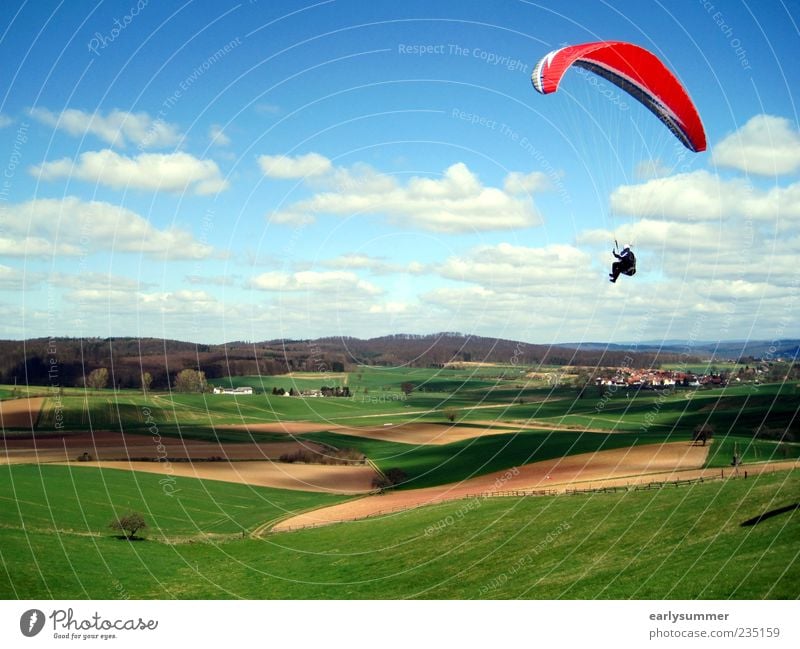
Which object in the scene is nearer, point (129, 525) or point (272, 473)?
point (129, 525)

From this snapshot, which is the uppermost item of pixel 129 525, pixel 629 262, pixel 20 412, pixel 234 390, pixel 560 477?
pixel 629 262

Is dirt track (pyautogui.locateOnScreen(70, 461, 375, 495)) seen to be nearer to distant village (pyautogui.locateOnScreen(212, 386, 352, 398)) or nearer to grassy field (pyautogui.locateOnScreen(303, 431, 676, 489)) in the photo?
grassy field (pyautogui.locateOnScreen(303, 431, 676, 489))

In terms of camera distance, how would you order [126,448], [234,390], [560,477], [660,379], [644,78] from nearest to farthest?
[644,78], [560,477], [126,448], [234,390], [660,379]

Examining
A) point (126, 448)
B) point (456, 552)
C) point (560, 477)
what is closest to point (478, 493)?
point (560, 477)

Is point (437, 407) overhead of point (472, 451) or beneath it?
overhead

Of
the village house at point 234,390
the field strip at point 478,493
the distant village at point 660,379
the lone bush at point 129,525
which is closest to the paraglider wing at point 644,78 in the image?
the field strip at point 478,493

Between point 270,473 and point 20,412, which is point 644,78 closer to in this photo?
point 270,473

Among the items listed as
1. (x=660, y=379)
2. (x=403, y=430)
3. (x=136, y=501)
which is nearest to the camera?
(x=136, y=501)
